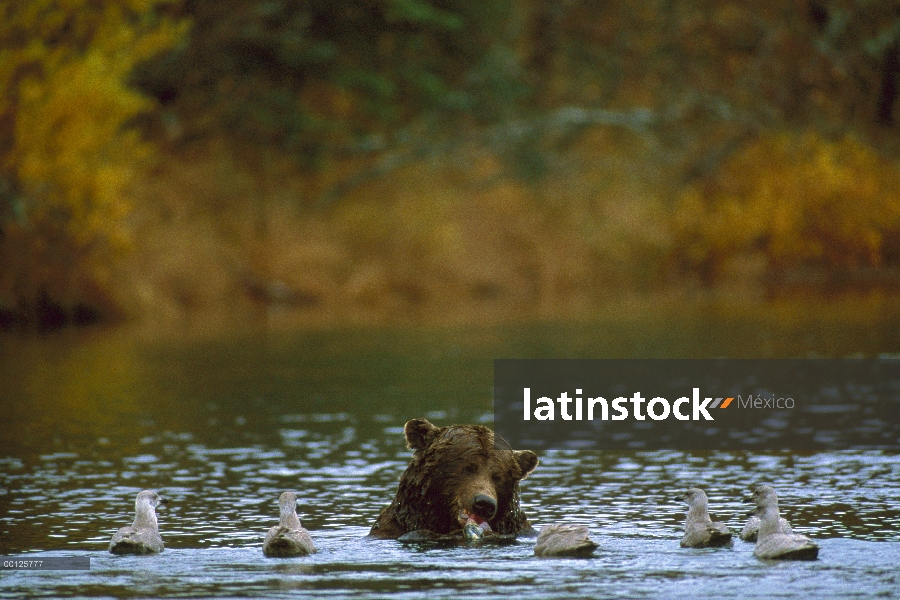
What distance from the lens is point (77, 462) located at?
64.6 ft

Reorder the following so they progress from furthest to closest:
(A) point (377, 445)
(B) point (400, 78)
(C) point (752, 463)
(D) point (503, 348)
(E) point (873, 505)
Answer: (B) point (400, 78) < (D) point (503, 348) < (A) point (377, 445) < (C) point (752, 463) < (E) point (873, 505)

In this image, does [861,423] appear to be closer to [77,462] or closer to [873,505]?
[873,505]

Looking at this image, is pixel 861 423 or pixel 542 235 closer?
pixel 861 423

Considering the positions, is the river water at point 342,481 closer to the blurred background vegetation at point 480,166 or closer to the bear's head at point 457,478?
the bear's head at point 457,478

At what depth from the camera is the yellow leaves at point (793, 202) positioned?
53.0 m

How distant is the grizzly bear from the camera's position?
1300 cm

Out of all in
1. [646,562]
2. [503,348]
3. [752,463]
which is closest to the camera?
[646,562]

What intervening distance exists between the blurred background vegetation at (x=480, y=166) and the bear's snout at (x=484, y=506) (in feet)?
114

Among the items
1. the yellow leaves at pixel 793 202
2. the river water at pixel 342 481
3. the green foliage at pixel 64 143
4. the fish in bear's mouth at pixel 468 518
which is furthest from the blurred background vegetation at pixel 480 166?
the fish in bear's mouth at pixel 468 518

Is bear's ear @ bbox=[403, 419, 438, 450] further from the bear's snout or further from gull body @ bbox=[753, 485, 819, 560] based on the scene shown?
gull body @ bbox=[753, 485, 819, 560]

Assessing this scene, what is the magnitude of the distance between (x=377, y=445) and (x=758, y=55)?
4152 centimetres

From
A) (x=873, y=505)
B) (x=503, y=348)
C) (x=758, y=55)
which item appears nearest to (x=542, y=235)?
(x=758, y=55)

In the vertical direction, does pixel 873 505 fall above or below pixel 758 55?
below

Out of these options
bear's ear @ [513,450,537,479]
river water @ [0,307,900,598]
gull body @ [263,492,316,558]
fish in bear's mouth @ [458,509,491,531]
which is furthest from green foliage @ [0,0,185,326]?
fish in bear's mouth @ [458,509,491,531]
